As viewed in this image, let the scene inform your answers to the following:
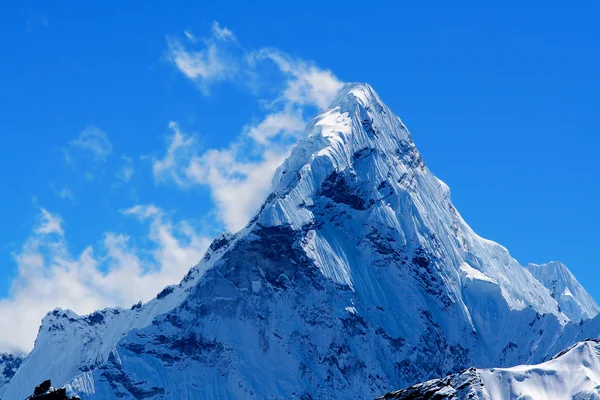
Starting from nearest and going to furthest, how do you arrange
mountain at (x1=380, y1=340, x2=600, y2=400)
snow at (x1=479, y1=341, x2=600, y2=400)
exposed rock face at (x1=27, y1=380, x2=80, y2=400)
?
exposed rock face at (x1=27, y1=380, x2=80, y2=400)
mountain at (x1=380, y1=340, x2=600, y2=400)
snow at (x1=479, y1=341, x2=600, y2=400)

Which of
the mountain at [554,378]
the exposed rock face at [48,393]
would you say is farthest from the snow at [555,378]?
the exposed rock face at [48,393]

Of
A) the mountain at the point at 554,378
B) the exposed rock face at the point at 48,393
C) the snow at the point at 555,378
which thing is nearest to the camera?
the exposed rock face at the point at 48,393

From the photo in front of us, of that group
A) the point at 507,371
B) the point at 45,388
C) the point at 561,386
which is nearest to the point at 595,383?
the point at 561,386

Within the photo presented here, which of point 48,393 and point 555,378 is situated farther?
point 555,378

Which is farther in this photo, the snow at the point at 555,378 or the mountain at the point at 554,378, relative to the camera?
the snow at the point at 555,378

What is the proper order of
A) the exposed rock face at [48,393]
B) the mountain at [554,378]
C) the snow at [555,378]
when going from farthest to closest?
the snow at [555,378], the mountain at [554,378], the exposed rock face at [48,393]

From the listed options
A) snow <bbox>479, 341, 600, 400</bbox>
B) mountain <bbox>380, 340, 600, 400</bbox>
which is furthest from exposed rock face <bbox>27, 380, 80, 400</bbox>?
snow <bbox>479, 341, 600, 400</bbox>

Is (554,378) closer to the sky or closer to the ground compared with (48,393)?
closer to the sky

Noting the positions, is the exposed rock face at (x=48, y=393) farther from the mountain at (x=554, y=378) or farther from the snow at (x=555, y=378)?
the snow at (x=555, y=378)

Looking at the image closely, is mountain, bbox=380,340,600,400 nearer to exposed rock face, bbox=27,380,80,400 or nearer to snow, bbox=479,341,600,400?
snow, bbox=479,341,600,400

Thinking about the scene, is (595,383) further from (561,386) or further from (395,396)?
(395,396)

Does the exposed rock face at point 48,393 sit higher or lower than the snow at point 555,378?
lower

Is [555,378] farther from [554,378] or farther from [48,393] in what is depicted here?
[48,393]

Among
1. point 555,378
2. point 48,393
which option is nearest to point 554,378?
point 555,378
